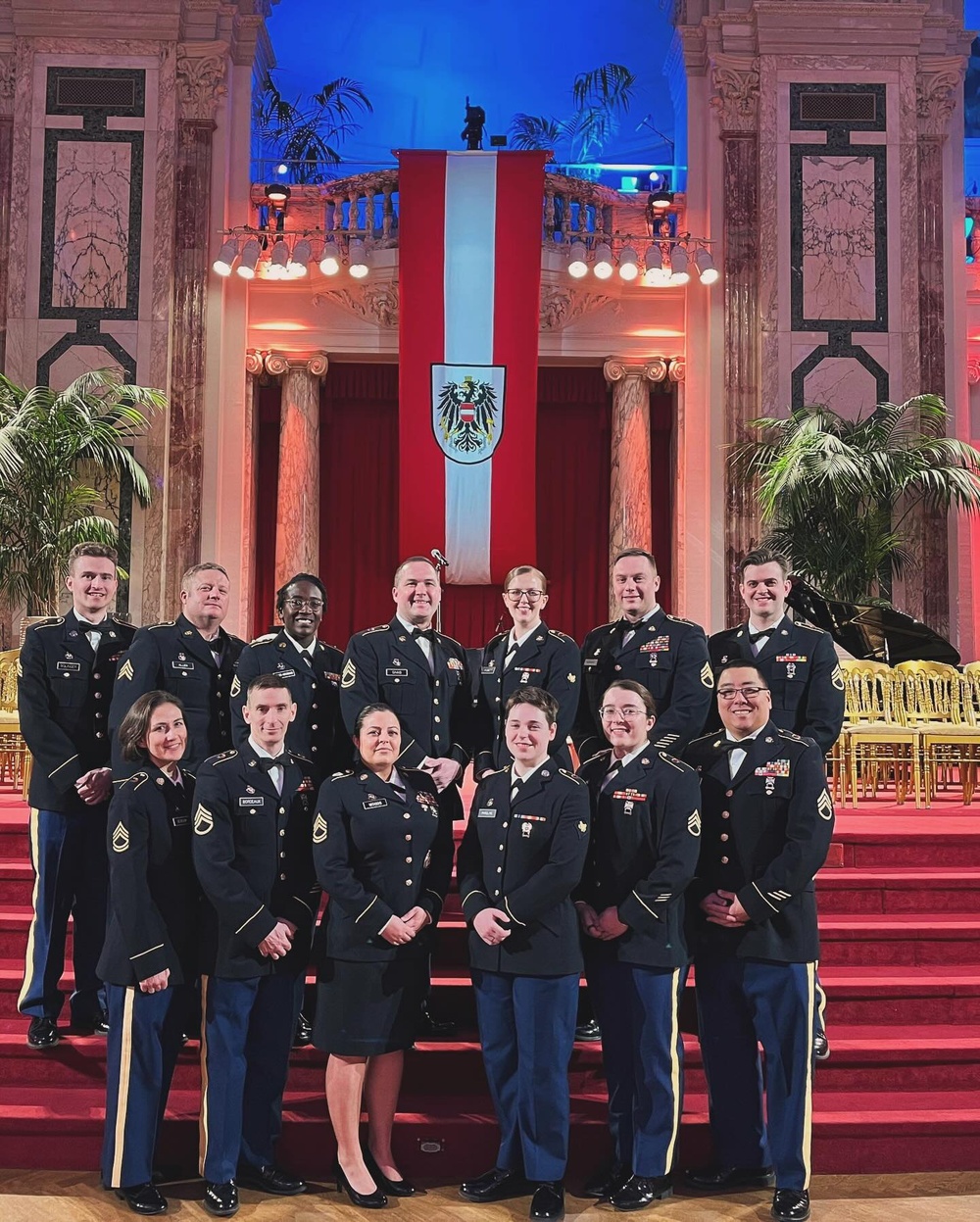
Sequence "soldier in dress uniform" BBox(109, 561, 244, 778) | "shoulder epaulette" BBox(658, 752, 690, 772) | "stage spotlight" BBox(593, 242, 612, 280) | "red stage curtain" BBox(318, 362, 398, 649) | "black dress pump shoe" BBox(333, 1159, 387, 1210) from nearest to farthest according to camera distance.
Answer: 1. "black dress pump shoe" BBox(333, 1159, 387, 1210)
2. "shoulder epaulette" BBox(658, 752, 690, 772)
3. "soldier in dress uniform" BBox(109, 561, 244, 778)
4. "stage spotlight" BBox(593, 242, 612, 280)
5. "red stage curtain" BBox(318, 362, 398, 649)

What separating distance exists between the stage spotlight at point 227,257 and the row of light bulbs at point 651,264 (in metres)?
2.87

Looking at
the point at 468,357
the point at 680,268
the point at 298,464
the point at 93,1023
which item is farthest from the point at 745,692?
the point at 298,464

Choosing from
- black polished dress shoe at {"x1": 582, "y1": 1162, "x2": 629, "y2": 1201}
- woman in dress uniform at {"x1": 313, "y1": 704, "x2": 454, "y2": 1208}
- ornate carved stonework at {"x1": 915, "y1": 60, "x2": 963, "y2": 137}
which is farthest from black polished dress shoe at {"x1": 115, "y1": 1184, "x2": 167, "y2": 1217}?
ornate carved stonework at {"x1": 915, "y1": 60, "x2": 963, "y2": 137}

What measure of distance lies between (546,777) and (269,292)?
8657 millimetres

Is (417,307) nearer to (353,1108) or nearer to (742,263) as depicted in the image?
(742,263)

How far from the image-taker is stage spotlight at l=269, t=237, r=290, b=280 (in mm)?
10953

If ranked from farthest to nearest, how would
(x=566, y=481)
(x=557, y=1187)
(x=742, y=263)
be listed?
1. (x=566, y=481)
2. (x=742, y=263)
3. (x=557, y=1187)

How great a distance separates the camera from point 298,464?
11.7m

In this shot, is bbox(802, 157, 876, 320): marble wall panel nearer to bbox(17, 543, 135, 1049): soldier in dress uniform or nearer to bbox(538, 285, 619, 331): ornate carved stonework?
bbox(538, 285, 619, 331): ornate carved stonework

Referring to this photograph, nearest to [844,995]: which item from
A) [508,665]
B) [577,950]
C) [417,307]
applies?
[577,950]

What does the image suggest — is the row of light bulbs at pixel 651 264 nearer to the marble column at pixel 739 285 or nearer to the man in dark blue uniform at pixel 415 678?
the marble column at pixel 739 285

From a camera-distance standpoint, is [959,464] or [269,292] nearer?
[959,464]

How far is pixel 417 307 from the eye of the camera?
36.0 feet

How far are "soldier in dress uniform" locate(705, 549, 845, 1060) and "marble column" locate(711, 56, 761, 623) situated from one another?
251 inches
